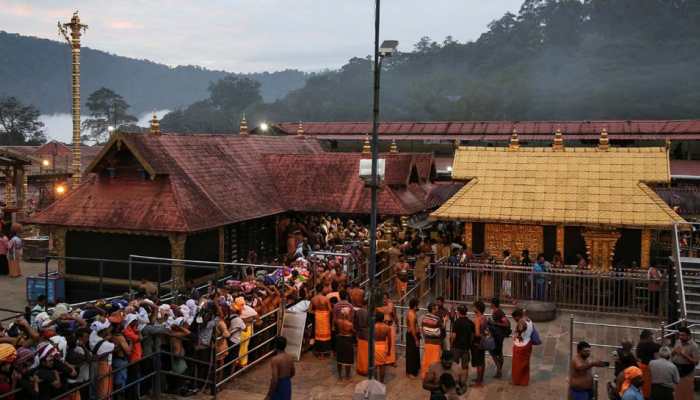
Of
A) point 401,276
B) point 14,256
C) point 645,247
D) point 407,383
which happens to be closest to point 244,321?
point 407,383

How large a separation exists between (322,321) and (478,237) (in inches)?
328

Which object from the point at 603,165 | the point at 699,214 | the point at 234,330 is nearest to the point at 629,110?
the point at 699,214

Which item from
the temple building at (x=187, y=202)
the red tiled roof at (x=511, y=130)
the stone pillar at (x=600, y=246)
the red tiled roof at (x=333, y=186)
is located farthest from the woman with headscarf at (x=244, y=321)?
the red tiled roof at (x=511, y=130)

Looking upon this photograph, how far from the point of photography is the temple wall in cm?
1988

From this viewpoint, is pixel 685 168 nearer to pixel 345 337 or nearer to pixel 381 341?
pixel 381 341

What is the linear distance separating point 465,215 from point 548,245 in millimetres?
2583

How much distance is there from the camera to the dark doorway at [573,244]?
64.0 ft

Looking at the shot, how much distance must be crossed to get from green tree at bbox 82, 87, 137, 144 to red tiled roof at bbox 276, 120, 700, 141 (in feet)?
227

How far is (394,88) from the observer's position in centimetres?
10938

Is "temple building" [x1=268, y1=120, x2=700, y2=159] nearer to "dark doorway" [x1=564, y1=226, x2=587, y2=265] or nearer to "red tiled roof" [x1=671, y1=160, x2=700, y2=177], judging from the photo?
"red tiled roof" [x1=671, y1=160, x2=700, y2=177]

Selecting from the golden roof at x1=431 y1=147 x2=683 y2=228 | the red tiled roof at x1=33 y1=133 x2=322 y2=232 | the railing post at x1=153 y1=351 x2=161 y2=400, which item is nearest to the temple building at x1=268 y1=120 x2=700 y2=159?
the golden roof at x1=431 y1=147 x2=683 y2=228

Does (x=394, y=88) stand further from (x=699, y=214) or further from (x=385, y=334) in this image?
(x=385, y=334)

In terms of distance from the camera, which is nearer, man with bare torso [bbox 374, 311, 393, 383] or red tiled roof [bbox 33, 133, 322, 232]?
man with bare torso [bbox 374, 311, 393, 383]

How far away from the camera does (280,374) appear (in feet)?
32.4
